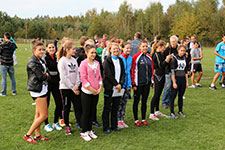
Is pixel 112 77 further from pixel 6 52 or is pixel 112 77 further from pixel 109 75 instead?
pixel 6 52

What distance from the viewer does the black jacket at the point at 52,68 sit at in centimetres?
493

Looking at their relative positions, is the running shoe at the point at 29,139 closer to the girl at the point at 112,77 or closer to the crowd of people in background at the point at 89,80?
the crowd of people in background at the point at 89,80

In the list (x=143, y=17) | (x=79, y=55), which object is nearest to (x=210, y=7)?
(x=143, y=17)

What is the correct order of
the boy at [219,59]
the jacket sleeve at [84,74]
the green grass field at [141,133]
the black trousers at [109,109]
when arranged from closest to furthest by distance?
the green grass field at [141,133], the jacket sleeve at [84,74], the black trousers at [109,109], the boy at [219,59]

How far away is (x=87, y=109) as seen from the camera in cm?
449

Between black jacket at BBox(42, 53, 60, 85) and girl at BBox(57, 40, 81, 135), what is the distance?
14.0 inches

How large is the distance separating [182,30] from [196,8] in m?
10.8

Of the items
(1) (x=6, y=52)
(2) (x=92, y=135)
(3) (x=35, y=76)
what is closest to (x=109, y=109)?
(2) (x=92, y=135)

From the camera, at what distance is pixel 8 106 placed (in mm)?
6828

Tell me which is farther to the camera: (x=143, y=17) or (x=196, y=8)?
(x=143, y=17)

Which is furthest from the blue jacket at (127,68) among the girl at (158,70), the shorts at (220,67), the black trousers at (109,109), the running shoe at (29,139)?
the shorts at (220,67)

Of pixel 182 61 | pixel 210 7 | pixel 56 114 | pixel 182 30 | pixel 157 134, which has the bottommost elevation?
pixel 157 134

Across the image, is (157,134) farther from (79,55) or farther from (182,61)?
(79,55)

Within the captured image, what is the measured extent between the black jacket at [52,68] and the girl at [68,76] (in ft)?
1.16
